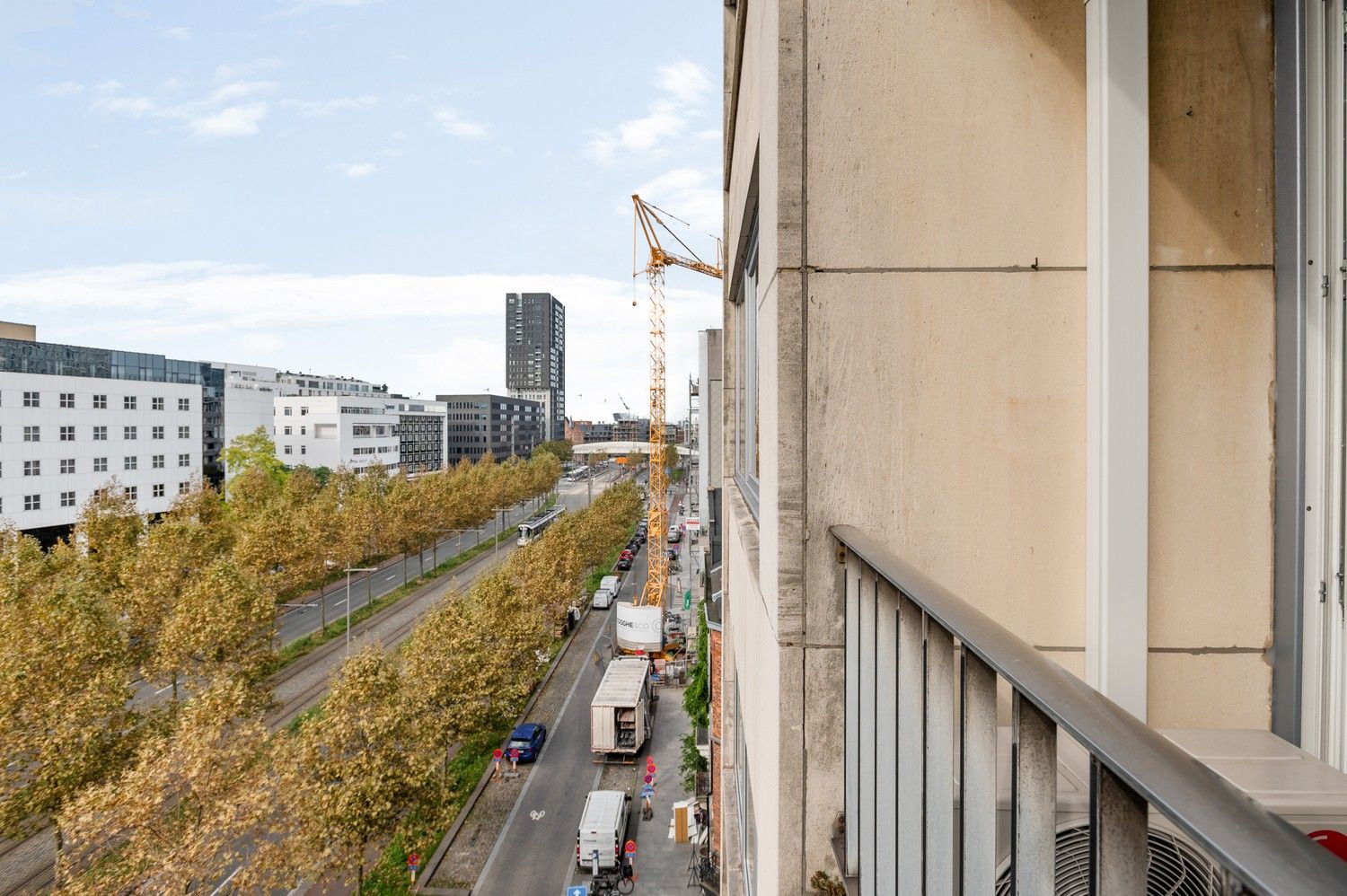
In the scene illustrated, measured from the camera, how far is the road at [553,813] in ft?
57.3

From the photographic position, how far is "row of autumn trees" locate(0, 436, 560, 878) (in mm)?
14633

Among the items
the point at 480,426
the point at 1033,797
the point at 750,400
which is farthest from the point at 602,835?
the point at 480,426

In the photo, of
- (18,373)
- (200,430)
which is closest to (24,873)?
(18,373)

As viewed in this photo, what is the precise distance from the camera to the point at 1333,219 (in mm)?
2449

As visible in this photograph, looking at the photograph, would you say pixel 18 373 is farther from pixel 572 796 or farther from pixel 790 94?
pixel 790 94

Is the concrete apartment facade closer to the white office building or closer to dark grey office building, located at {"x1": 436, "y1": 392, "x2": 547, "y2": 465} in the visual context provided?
the white office building

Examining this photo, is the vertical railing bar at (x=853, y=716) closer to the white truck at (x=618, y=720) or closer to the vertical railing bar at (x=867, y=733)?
the vertical railing bar at (x=867, y=733)

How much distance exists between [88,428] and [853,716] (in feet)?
184

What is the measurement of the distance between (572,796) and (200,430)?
46402 millimetres

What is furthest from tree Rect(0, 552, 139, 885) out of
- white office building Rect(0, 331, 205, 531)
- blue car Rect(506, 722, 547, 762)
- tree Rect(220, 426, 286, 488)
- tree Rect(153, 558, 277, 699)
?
tree Rect(220, 426, 286, 488)

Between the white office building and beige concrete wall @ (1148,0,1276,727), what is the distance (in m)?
45.9

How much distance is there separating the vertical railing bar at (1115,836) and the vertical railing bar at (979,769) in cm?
37

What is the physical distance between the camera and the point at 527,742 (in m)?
24.1

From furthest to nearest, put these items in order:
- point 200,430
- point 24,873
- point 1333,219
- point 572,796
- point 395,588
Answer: point 200,430
point 395,588
point 572,796
point 24,873
point 1333,219
